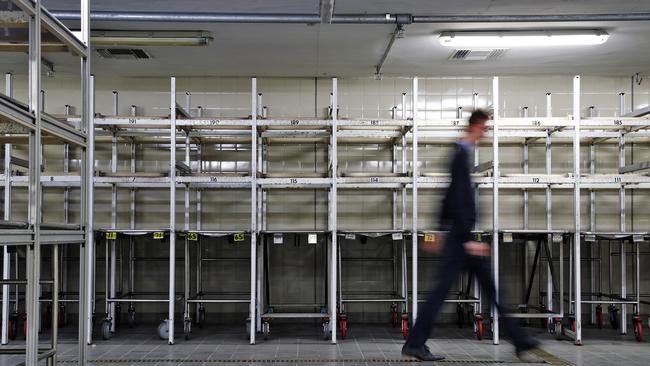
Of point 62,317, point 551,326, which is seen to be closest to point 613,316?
point 551,326

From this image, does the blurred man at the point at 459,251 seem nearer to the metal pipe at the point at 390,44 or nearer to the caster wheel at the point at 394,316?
the metal pipe at the point at 390,44

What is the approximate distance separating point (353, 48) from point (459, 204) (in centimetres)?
511

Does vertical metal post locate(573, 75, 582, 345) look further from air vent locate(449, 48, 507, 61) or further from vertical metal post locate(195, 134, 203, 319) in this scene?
vertical metal post locate(195, 134, 203, 319)

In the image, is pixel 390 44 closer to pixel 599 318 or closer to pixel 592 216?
pixel 592 216

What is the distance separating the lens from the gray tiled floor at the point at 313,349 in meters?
7.24

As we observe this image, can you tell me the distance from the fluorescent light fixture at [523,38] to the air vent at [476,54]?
483mm

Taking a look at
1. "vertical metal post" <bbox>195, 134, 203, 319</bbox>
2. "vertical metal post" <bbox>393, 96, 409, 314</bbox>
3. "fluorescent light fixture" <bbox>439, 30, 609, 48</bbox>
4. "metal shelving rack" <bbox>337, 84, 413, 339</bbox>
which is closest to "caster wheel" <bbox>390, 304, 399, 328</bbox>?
"metal shelving rack" <bbox>337, 84, 413, 339</bbox>

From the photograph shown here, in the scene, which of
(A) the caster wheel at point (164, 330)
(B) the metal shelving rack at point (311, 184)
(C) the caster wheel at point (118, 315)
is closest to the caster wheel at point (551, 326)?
(B) the metal shelving rack at point (311, 184)

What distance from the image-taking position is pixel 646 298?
10281mm

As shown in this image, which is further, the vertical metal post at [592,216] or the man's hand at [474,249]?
the vertical metal post at [592,216]

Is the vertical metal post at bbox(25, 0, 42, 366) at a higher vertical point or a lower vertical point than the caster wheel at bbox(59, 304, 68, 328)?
higher

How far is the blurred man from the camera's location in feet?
14.3

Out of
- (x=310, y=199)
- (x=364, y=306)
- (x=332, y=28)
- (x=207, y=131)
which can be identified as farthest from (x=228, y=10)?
(x=364, y=306)

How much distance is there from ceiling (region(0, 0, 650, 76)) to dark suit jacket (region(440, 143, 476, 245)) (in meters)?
3.42
